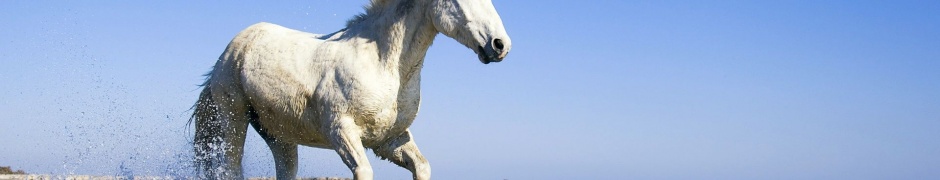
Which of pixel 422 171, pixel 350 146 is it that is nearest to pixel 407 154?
pixel 422 171

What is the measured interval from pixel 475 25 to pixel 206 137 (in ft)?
8.87

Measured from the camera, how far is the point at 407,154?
325 inches

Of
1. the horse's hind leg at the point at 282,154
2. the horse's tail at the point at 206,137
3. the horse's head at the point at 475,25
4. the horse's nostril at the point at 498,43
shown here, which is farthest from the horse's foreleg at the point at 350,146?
the horse's tail at the point at 206,137

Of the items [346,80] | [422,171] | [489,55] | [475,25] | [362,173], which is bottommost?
[362,173]

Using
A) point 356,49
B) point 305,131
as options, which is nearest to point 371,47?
point 356,49

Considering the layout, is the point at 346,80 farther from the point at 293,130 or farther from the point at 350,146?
the point at 293,130

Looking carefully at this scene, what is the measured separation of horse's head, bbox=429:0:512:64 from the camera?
733cm

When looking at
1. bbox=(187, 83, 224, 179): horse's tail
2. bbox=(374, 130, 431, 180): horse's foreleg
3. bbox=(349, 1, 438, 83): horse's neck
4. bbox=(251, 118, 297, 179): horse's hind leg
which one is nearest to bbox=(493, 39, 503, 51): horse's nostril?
bbox=(349, 1, 438, 83): horse's neck

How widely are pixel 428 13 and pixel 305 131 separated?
3.93 ft

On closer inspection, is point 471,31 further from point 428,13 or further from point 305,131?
point 305,131

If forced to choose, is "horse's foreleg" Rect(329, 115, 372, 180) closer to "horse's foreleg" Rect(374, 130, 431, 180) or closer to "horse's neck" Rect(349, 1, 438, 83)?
"horse's neck" Rect(349, 1, 438, 83)

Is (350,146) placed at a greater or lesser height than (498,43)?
lesser

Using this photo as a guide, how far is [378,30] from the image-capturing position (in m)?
7.98

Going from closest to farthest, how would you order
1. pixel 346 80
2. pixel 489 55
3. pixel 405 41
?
pixel 489 55 → pixel 346 80 → pixel 405 41
